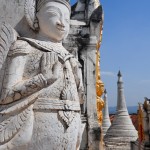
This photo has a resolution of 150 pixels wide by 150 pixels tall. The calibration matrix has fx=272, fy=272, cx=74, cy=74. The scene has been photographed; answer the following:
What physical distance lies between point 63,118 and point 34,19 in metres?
1.15

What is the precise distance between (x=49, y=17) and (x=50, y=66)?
Result: 1.84 feet

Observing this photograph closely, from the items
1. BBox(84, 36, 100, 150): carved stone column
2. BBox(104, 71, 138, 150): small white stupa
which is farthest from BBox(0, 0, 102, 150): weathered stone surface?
BBox(104, 71, 138, 150): small white stupa

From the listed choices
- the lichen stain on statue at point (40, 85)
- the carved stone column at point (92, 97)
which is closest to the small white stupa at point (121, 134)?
the carved stone column at point (92, 97)

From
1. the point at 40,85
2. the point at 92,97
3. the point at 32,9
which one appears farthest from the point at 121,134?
the point at 40,85

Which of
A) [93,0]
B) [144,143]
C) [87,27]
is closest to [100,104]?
[87,27]

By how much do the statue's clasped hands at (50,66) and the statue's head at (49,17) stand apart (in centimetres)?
29

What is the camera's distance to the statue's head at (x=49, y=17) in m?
2.93

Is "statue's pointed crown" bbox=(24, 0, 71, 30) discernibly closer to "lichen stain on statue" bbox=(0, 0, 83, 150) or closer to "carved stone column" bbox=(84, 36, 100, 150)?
"lichen stain on statue" bbox=(0, 0, 83, 150)

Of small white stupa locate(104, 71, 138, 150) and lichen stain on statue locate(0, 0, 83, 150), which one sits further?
small white stupa locate(104, 71, 138, 150)

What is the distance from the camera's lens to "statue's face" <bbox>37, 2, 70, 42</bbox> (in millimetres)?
2922

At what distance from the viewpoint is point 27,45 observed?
9.31 ft

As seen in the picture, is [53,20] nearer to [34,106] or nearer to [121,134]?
[34,106]

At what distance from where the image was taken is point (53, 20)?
2.92m

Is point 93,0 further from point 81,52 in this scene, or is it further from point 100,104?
point 100,104
